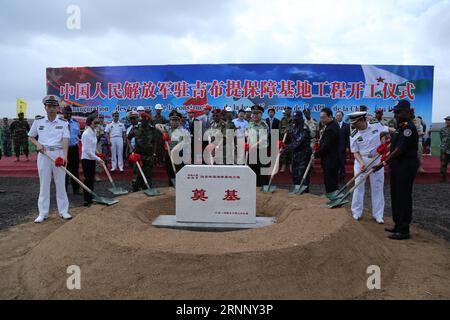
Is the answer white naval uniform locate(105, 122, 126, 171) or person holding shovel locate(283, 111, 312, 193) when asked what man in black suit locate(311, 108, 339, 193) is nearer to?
person holding shovel locate(283, 111, 312, 193)

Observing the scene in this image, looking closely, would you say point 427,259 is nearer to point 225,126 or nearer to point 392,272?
point 392,272

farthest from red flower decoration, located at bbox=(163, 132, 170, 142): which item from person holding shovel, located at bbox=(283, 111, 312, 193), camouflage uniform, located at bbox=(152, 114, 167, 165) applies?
person holding shovel, located at bbox=(283, 111, 312, 193)

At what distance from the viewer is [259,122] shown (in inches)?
264

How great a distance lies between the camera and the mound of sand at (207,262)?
9.57 ft

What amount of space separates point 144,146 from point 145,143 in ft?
0.19

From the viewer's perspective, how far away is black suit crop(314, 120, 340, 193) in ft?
18.0

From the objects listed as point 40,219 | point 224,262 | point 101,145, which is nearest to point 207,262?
point 224,262

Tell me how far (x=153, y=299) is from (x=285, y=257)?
1166mm

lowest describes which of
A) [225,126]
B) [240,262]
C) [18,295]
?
[18,295]

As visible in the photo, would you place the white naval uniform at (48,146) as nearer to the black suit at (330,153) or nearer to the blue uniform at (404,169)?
the black suit at (330,153)

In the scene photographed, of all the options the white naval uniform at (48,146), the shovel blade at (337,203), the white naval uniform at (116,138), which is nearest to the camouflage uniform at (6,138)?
the white naval uniform at (116,138)

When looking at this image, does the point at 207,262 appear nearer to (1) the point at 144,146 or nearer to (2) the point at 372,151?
(2) the point at 372,151

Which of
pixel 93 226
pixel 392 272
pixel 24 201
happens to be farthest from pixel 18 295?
pixel 24 201

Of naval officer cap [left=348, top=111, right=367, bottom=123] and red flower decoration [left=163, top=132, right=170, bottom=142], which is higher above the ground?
naval officer cap [left=348, top=111, right=367, bottom=123]
